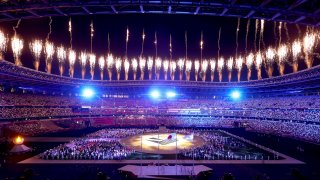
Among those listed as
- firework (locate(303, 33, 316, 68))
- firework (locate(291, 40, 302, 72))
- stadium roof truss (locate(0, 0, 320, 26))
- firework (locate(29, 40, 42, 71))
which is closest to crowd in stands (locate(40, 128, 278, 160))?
stadium roof truss (locate(0, 0, 320, 26))

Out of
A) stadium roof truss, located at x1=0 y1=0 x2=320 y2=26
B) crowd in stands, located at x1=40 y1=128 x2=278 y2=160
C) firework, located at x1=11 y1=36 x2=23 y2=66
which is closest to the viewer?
stadium roof truss, located at x1=0 y1=0 x2=320 y2=26

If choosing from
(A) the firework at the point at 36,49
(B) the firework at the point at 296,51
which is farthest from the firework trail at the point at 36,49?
(B) the firework at the point at 296,51

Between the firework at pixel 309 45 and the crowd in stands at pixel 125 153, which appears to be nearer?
the crowd in stands at pixel 125 153

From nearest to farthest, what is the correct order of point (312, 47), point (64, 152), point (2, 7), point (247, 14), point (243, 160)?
point (2, 7)
point (247, 14)
point (243, 160)
point (64, 152)
point (312, 47)

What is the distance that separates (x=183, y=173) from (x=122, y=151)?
43.8 ft

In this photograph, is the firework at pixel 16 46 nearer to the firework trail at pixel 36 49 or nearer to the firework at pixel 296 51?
the firework trail at pixel 36 49

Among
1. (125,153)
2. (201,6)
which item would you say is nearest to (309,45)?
(201,6)

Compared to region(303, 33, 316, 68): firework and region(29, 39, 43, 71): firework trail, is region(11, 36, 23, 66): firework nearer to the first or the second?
region(29, 39, 43, 71): firework trail

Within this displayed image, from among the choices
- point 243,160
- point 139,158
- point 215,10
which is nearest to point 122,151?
point 139,158

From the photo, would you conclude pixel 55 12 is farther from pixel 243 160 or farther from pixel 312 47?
pixel 312 47

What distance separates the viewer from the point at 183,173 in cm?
1964

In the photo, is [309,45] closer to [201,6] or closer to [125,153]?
[201,6]

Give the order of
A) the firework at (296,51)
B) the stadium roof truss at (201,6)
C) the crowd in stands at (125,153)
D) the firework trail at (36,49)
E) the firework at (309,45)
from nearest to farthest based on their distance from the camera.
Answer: the stadium roof truss at (201,6), the crowd in stands at (125,153), the firework at (309,45), the firework at (296,51), the firework trail at (36,49)

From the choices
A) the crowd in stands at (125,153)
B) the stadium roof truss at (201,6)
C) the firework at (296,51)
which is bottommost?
the crowd in stands at (125,153)
